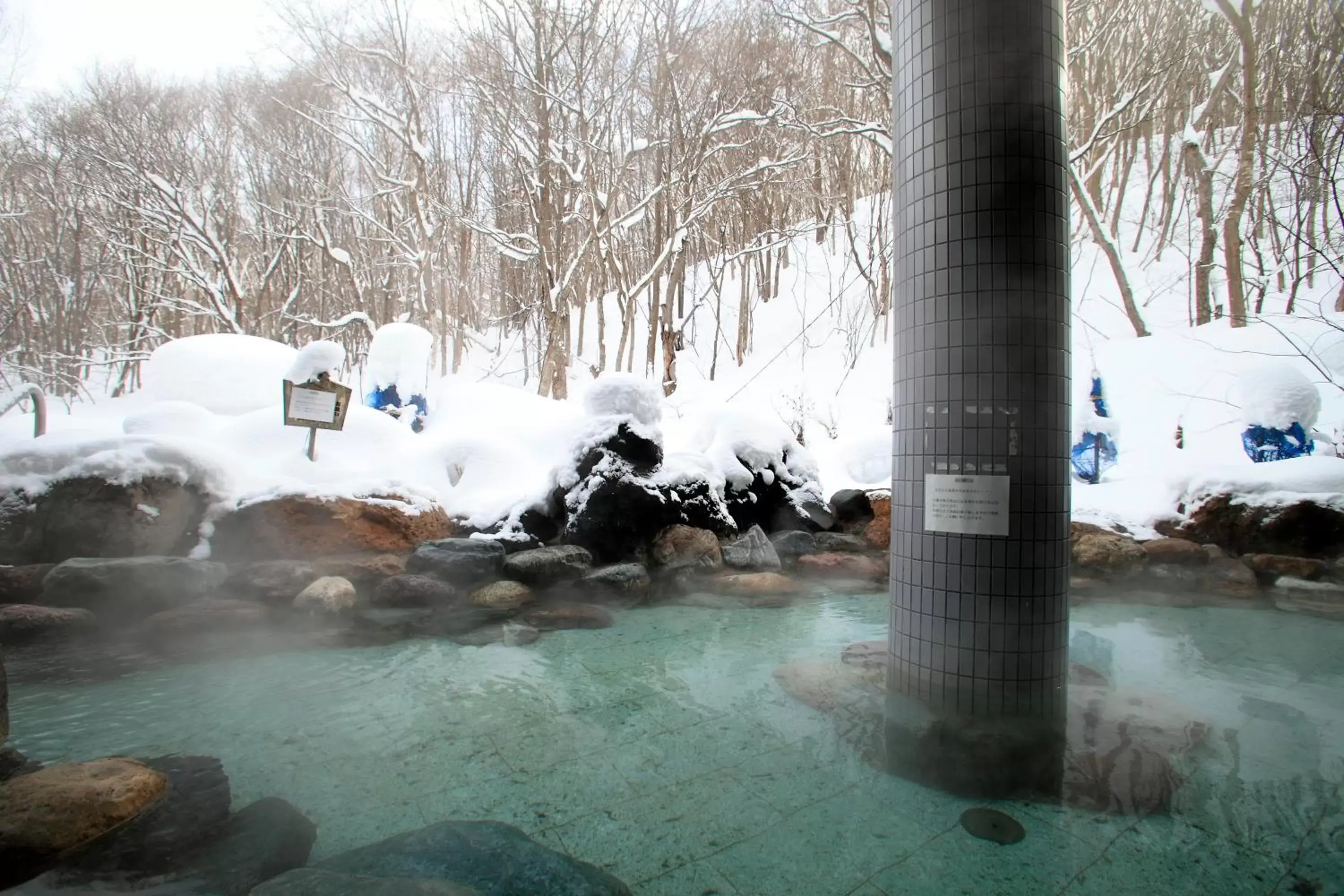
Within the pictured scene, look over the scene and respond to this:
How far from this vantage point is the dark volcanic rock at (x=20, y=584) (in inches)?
162

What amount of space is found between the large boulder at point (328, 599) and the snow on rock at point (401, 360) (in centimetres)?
524

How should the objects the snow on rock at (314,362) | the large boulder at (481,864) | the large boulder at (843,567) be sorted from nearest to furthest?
the large boulder at (481,864)
the large boulder at (843,567)
the snow on rock at (314,362)

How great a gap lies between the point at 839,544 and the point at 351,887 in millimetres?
5589

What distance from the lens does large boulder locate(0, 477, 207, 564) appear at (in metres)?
4.49

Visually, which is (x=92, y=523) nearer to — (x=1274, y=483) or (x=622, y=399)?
(x=622, y=399)

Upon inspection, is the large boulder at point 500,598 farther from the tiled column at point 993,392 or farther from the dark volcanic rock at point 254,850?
the tiled column at point 993,392

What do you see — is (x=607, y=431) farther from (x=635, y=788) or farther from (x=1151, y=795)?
(x=1151, y=795)

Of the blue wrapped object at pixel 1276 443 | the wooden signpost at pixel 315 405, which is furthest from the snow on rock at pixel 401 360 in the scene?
the blue wrapped object at pixel 1276 443

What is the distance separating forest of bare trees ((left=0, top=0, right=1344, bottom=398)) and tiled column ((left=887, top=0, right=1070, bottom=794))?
24.1 feet

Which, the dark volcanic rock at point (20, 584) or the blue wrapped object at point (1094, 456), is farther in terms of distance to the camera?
the blue wrapped object at point (1094, 456)

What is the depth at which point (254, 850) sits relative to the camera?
162cm

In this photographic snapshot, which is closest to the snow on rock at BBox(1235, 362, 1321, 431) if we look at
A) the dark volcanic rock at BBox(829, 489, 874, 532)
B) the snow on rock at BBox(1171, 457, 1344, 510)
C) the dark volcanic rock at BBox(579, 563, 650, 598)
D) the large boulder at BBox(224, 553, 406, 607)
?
the snow on rock at BBox(1171, 457, 1344, 510)

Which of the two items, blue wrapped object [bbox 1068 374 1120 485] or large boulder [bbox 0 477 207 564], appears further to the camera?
blue wrapped object [bbox 1068 374 1120 485]

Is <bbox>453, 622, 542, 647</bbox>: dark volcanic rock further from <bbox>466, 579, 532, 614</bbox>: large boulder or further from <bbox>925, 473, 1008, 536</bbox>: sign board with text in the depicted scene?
Result: <bbox>925, 473, 1008, 536</bbox>: sign board with text
